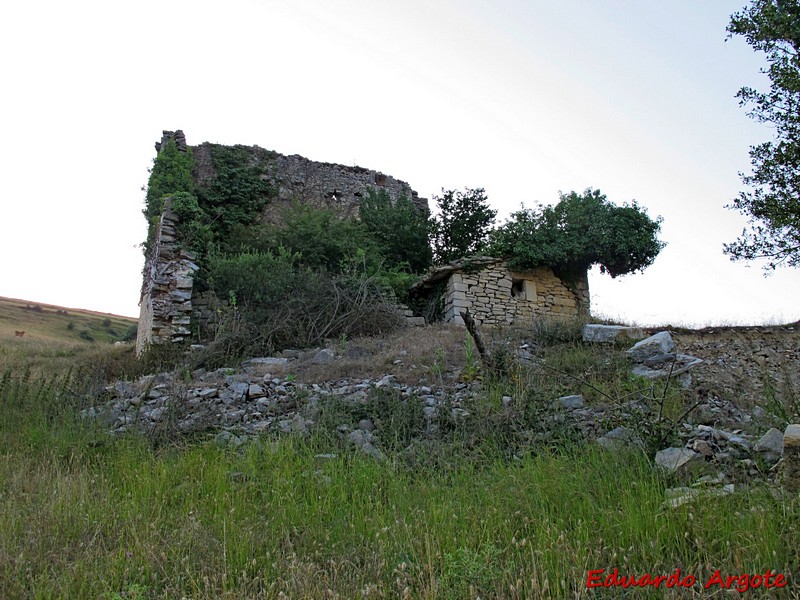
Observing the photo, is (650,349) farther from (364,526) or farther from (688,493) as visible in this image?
(364,526)

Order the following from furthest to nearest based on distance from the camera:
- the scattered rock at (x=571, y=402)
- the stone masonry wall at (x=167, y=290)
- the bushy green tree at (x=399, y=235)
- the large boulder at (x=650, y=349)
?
the bushy green tree at (x=399, y=235) → the stone masonry wall at (x=167, y=290) → the large boulder at (x=650, y=349) → the scattered rock at (x=571, y=402)

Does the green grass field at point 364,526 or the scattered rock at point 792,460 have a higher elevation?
the scattered rock at point 792,460

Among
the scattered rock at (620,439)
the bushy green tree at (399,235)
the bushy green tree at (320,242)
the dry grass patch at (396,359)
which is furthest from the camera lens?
the bushy green tree at (399,235)

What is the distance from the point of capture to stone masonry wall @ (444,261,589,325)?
12820 mm

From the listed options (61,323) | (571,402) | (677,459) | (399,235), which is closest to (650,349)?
(571,402)

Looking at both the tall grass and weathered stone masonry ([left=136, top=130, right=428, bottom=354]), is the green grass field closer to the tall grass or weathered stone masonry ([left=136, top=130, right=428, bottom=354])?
the tall grass

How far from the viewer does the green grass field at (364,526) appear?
262 centimetres

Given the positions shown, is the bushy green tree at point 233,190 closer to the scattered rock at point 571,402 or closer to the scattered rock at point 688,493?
the scattered rock at point 571,402

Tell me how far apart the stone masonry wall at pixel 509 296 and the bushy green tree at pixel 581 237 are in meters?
0.35

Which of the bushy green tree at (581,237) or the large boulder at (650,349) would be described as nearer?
the large boulder at (650,349)

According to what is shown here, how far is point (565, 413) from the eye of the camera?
202 inches

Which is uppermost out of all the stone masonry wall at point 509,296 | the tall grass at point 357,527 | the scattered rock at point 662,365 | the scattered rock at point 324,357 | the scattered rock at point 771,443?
the stone masonry wall at point 509,296

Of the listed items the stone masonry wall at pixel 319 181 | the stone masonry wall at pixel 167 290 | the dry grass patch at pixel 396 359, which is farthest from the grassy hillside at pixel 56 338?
the stone masonry wall at pixel 319 181

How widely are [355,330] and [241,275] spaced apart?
2439 mm
